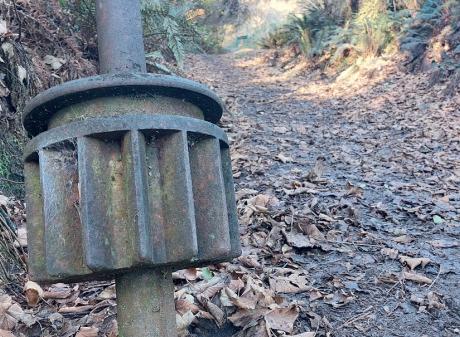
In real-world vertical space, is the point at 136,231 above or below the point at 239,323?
above

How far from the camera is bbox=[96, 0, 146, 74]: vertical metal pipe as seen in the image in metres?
1.45

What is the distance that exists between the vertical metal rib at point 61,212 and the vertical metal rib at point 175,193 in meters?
0.20

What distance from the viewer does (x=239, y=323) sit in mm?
1885

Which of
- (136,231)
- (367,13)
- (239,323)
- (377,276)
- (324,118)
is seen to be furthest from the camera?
(367,13)

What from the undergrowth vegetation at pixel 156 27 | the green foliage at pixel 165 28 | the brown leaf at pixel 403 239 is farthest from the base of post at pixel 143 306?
the green foliage at pixel 165 28

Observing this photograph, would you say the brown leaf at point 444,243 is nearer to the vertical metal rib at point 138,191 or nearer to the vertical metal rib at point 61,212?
the vertical metal rib at point 138,191

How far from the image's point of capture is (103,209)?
4.07 feet

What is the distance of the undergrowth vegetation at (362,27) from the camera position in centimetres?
798

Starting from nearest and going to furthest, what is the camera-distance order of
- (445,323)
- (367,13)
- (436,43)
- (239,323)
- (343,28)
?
(239,323)
(445,323)
(436,43)
(367,13)
(343,28)

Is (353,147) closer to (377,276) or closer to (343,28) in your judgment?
(377,276)

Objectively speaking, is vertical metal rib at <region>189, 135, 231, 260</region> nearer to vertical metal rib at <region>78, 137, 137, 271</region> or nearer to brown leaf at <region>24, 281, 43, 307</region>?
vertical metal rib at <region>78, 137, 137, 271</region>

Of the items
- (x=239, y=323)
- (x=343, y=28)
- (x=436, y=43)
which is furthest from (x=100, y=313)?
(x=343, y=28)

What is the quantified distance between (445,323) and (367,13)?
8422 millimetres

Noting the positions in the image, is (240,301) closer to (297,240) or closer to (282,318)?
(282,318)
